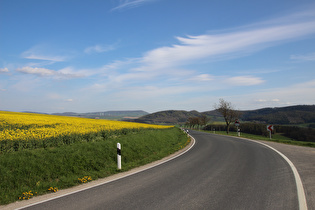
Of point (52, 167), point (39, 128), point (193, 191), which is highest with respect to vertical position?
point (39, 128)

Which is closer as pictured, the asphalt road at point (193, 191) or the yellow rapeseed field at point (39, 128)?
the asphalt road at point (193, 191)

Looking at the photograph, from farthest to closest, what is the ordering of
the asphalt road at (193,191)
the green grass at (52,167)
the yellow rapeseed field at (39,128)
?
the yellow rapeseed field at (39,128) → the green grass at (52,167) → the asphalt road at (193,191)

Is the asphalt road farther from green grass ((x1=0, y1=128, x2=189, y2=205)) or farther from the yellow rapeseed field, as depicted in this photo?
the yellow rapeseed field

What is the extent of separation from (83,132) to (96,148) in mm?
3109

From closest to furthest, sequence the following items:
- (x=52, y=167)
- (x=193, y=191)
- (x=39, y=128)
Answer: (x=193, y=191), (x=52, y=167), (x=39, y=128)

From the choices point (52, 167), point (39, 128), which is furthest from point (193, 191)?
point (39, 128)

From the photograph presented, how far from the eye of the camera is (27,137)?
10453 mm

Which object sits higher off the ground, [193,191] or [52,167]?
[52,167]

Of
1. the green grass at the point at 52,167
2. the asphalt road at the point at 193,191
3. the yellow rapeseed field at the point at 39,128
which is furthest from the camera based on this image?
the yellow rapeseed field at the point at 39,128

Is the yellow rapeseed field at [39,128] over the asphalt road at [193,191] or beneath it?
over

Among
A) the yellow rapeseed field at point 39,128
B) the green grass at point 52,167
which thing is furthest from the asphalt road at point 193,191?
the yellow rapeseed field at point 39,128

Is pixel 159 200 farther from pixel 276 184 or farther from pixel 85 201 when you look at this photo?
pixel 276 184

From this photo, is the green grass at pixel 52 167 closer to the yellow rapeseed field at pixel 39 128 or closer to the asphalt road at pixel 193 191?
the asphalt road at pixel 193 191

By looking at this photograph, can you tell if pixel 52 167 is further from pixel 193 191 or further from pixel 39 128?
pixel 39 128
